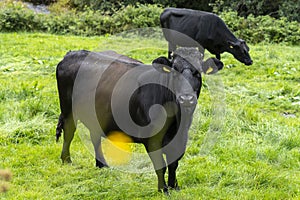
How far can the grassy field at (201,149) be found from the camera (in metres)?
4.14

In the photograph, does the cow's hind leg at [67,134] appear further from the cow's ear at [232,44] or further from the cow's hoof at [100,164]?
the cow's ear at [232,44]

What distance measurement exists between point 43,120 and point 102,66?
67.1 inches

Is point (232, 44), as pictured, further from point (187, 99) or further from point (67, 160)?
point (187, 99)

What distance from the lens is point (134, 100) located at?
4.02 meters

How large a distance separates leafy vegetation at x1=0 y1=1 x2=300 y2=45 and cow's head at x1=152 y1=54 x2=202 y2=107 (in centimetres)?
1141

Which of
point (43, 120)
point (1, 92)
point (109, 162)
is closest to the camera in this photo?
point (109, 162)

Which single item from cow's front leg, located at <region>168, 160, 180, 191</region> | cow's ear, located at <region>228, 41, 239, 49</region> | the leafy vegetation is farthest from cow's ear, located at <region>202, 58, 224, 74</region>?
the leafy vegetation

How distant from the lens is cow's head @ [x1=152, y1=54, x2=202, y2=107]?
348cm

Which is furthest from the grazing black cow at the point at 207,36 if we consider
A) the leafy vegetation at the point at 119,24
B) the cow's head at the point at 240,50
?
the leafy vegetation at the point at 119,24

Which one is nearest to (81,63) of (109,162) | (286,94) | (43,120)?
(109,162)

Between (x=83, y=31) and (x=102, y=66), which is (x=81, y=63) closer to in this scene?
(x=102, y=66)

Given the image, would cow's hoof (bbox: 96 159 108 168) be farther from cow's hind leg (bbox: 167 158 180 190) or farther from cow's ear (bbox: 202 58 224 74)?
cow's ear (bbox: 202 58 224 74)

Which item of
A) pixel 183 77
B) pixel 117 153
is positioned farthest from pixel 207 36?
pixel 183 77

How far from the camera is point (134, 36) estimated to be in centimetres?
1289
